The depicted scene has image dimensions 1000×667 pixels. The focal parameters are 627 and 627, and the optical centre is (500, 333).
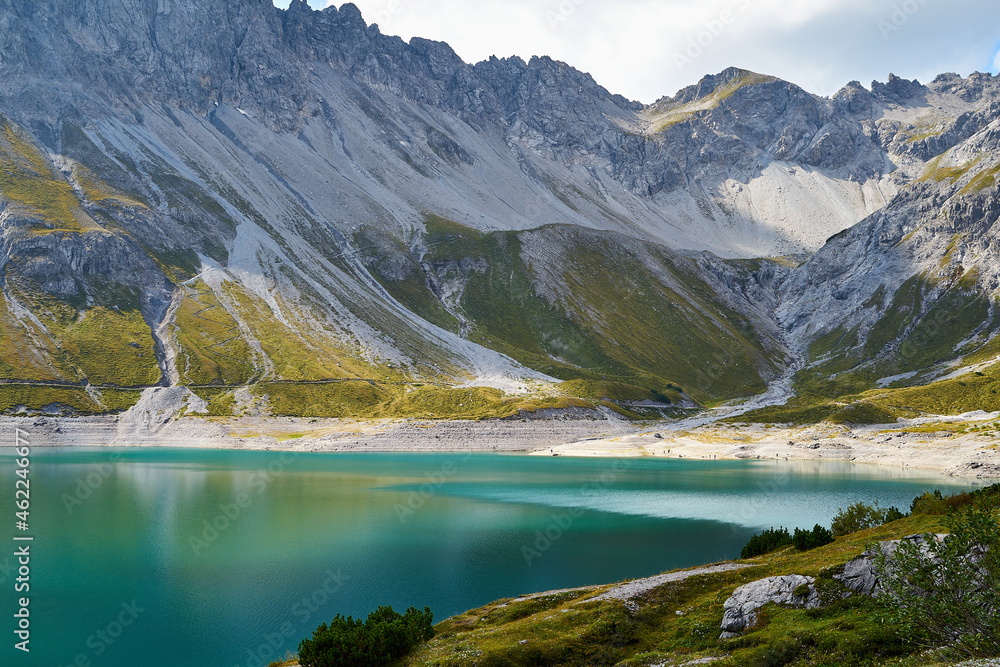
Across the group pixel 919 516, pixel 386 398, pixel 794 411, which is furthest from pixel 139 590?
pixel 794 411

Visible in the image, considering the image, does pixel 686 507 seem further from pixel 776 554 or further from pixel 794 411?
pixel 794 411

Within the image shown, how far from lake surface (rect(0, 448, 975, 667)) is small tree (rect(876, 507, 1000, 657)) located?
25.3 meters

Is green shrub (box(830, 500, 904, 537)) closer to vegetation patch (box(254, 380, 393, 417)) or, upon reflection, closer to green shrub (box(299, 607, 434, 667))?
green shrub (box(299, 607, 434, 667))

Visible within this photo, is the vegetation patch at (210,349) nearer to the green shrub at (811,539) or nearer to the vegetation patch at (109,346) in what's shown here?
the vegetation patch at (109,346)

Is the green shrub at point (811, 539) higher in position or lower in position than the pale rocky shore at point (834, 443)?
higher

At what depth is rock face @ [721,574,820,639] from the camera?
23875 millimetres

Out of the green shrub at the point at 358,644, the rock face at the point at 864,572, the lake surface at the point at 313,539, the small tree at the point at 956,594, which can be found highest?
the small tree at the point at 956,594

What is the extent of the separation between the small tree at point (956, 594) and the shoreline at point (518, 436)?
122930 mm

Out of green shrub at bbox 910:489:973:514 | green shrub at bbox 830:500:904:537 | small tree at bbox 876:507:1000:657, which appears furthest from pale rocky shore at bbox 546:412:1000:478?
small tree at bbox 876:507:1000:657

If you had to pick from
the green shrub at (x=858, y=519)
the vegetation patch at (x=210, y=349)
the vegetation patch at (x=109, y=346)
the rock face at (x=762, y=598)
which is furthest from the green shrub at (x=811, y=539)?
the vegetation patch at (x=109, y=346)

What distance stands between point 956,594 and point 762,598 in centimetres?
858

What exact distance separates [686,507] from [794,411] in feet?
361

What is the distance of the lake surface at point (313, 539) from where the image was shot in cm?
3484

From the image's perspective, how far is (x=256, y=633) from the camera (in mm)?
33969
